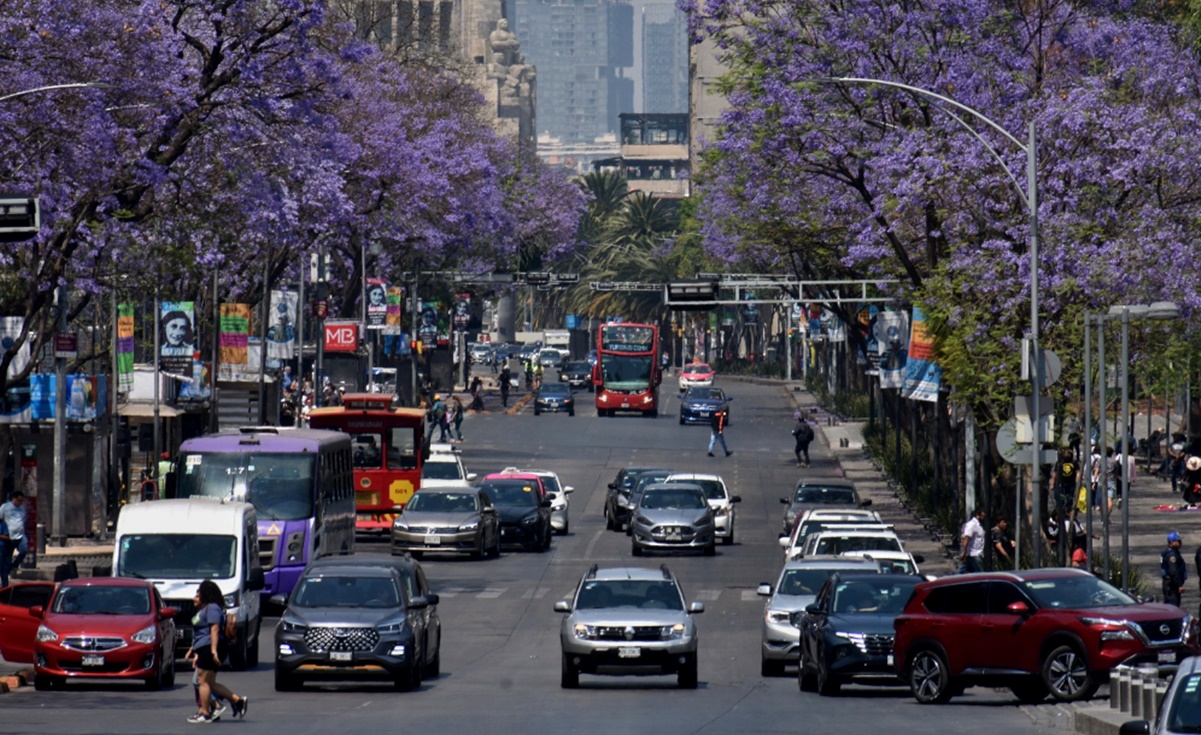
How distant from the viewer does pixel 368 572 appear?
87.2ft

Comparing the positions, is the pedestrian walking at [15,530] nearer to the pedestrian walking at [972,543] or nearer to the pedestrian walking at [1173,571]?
the pedestrian walking at [972,543]

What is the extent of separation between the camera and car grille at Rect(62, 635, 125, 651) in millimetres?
25781

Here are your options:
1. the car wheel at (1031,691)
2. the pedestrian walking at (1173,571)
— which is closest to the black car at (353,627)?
the car wheel at (1031,691)

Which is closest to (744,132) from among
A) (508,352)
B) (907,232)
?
(907,232)

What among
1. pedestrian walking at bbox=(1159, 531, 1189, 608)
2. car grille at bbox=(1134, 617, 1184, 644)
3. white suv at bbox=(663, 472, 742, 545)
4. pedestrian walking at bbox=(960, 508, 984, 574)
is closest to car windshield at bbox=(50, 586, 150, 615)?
car grille at bbox=(1134, 617, 1184, 644)

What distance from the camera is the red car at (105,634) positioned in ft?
84.6

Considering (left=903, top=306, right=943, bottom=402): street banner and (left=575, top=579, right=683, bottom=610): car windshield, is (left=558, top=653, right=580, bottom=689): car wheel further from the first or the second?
(left=903, top=306, right=943, bottom=402): street banner

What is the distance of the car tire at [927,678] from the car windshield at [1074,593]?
1.43 meters

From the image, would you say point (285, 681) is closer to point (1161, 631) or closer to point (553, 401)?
point (1161, 631)

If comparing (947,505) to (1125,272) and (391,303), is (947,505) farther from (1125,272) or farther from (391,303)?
(391,303)

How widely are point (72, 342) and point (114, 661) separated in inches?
631

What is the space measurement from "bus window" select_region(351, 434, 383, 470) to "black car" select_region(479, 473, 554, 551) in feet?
8.75

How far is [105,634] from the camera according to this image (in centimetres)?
2573

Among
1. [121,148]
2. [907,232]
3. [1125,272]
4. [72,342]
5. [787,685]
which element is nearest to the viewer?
[787,685]
